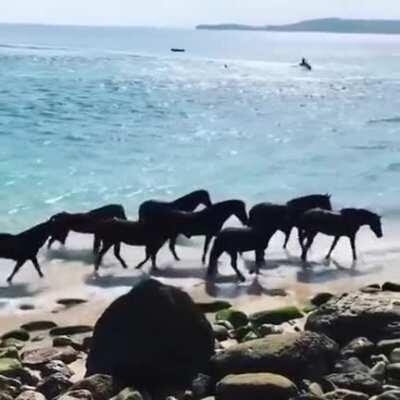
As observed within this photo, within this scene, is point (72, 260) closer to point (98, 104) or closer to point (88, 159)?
point (88, 159)

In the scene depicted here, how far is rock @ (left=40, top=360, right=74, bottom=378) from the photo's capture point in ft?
29.8

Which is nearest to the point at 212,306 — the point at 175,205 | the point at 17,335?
the point at 17,335

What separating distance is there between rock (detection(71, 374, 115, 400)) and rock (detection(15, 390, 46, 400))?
0.32 meters

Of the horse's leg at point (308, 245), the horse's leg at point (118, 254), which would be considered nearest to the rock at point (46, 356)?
the horse's leg at point (118, 254)

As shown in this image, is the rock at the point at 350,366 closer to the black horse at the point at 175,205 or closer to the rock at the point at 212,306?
the rock at the point at 212,306

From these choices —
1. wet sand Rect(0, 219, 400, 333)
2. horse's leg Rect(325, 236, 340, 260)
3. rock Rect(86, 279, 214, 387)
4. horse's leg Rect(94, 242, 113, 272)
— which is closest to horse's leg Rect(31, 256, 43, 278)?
wet sand Rect(0, 219, 400, 333)

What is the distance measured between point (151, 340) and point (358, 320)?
2.04 metres

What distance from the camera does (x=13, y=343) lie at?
10.4m

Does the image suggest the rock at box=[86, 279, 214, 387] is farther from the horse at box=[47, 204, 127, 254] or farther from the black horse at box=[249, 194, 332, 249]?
the horse at box=[47, 204, 127, 254]

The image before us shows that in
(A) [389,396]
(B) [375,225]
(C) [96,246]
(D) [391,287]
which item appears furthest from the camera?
(B) [375,225]

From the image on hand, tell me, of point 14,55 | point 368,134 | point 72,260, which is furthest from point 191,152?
point 14,55

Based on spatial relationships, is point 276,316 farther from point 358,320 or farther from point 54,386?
point 54,386

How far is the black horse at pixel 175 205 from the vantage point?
1557cm

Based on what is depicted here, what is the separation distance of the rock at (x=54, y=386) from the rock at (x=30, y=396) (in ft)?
0.32
